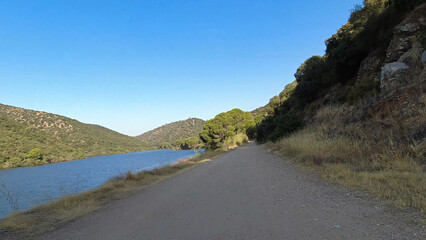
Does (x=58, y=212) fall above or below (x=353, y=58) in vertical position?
below

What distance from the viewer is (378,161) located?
245 inches

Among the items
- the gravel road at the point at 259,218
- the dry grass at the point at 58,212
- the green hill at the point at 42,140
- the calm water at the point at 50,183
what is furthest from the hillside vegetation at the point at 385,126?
the green hill at the point at 42,140

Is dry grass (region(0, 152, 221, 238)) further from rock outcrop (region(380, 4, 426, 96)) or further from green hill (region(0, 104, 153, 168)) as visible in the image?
green hill (region(0, 104, 153, 168))

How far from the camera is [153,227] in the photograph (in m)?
4.03

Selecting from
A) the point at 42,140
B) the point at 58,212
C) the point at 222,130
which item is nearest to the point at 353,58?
the point at 58,212

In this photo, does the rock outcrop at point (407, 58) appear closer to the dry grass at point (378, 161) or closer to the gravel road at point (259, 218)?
the dry grass at point (378, 161)

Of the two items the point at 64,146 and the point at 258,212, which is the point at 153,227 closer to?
the point at 258,212

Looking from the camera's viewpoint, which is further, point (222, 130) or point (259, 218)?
point (222, 130)

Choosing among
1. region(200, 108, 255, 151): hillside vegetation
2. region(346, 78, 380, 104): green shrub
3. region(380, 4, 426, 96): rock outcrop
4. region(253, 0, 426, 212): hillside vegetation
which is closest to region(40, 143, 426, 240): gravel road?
region(253, 0, 426, 212): hillside vegetation

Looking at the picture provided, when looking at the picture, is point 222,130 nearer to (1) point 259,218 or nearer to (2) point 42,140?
(1) point 259,218

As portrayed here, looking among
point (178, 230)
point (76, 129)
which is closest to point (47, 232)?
point (178, 230)

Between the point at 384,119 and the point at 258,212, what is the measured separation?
277 inches

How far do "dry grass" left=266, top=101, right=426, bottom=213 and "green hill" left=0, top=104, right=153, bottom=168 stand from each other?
68974 millimetres

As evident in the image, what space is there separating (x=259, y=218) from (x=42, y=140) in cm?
8902
